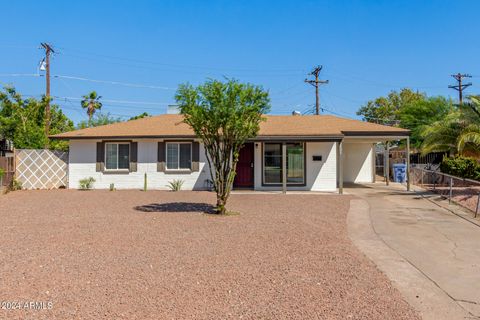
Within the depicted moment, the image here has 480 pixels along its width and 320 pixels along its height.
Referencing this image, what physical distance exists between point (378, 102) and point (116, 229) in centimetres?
→ 5066

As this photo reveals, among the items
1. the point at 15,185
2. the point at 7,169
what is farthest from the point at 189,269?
Answer: the point at 15,185

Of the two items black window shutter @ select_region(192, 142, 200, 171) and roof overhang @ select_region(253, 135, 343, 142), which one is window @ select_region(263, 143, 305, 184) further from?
black window shutter @ select_region(192, 142, 200, 171)

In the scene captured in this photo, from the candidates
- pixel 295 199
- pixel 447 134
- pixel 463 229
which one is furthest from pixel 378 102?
pixel 463 229

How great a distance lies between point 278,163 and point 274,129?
1.73 metres

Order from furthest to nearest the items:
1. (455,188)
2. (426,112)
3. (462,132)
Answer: (426,112), (455,188), (462,132)

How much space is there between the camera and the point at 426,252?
675cm

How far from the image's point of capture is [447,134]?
52.1 feet

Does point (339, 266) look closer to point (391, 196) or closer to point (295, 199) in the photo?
point (295, 199)

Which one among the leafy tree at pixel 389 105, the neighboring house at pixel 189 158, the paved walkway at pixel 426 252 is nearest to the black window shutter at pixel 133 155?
the neighboring house at pixel 189 158

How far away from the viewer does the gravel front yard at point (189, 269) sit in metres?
4.09

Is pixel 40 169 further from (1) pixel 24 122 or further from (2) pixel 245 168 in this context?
(2) pixel 245 168

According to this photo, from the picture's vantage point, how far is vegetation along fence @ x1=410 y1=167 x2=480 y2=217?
42.1 feet

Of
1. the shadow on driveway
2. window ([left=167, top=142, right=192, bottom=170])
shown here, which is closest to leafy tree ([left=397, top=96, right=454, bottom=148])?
window ([left=167, top=142, right=192, bottom=170])

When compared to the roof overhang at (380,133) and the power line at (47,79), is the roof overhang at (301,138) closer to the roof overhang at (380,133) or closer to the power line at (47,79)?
the roof overhang at (380,133)
